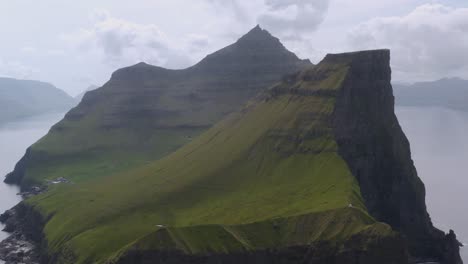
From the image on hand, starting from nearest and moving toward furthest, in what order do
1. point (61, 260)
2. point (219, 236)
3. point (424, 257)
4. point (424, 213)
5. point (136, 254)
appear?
point (136, 254) → point (219, 236) → point (61, 260) → point (424, 257) → point (424, 213)

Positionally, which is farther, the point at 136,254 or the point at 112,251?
the point at 112,251

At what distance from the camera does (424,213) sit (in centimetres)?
19925

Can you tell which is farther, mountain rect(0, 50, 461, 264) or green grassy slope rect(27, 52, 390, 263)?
green grassy slope rect(27, 52, 390, 263)

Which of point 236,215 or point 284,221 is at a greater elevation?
point 236,215

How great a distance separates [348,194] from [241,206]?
3401 centimetres

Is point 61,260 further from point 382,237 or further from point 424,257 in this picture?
point 424,257

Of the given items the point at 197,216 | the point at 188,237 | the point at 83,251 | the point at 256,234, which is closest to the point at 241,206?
the point at 197,216

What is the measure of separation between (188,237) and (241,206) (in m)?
37.5

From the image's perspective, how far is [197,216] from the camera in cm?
17312

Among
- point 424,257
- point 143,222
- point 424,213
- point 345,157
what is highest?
point 345,157

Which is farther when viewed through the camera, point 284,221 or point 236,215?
point 236,215

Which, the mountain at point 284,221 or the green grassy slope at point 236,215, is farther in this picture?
the green grassy slope at point 236,215

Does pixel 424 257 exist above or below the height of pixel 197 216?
below

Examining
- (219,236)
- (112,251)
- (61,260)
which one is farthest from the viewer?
(61,260)
